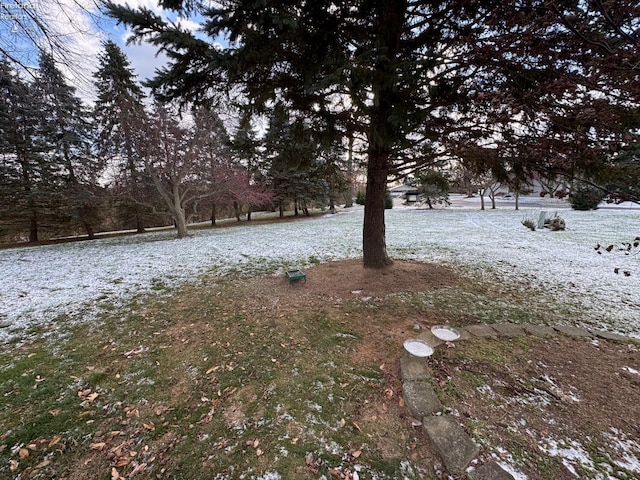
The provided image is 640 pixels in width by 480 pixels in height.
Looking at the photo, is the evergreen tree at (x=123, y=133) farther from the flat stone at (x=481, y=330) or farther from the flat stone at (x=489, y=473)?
the flat stone at (x=489, y=473)

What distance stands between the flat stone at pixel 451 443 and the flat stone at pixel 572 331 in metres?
2.37

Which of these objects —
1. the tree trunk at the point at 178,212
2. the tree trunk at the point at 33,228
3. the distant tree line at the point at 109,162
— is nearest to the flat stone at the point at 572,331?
the distant tree line at the point at 109,162

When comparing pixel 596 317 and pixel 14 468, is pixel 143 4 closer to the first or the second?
pixel 14 468

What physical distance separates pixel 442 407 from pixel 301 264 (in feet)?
14.9

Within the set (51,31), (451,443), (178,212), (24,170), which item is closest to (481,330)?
(451,443)

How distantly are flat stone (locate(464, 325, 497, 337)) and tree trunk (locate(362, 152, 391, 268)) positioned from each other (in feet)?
7.08

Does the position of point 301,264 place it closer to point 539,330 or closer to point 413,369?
point 413,369

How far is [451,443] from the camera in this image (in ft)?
5.56

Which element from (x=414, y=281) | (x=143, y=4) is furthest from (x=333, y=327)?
(x=143, y=4)

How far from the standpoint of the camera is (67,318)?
378cm

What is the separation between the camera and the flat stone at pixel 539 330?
10.0ft

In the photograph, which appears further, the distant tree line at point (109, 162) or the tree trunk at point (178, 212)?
the tree trunk at point (178, 212)

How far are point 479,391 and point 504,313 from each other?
1979mm

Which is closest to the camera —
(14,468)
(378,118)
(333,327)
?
(14,468)
